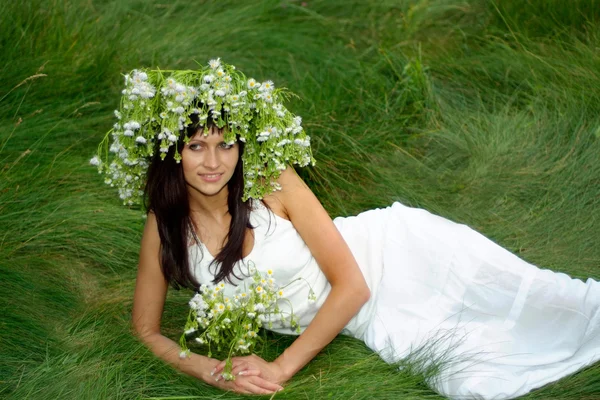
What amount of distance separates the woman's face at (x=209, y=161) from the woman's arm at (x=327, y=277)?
25cm

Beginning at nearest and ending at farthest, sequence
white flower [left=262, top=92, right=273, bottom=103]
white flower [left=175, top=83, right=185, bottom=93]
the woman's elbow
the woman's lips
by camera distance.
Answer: white flower [left=175, top=83, right=185, bottom=93] < white flower [left=262, top=92, right=273, bottom=103] < the woman's lips < the woman's elbow

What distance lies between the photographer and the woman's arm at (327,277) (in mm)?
Answer: 3408

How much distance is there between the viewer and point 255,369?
3.39 meters

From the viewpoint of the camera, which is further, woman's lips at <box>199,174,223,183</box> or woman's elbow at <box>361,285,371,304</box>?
woman's elbow at <box>361,285,371,304</box>

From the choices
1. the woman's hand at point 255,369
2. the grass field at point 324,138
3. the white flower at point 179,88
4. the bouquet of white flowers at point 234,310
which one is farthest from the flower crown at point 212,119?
the grass field at point 324,138

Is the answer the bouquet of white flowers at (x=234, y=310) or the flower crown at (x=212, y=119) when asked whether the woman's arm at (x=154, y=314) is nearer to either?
the bouquet of white flowers at (x=234, y=310)

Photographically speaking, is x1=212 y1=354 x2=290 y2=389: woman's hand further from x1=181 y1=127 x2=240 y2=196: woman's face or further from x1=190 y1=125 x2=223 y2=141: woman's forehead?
x1=190 y1=125 x2=223 y2=141: woman's forehead

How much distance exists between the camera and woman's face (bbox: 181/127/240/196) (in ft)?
10.7

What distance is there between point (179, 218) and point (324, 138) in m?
1.60

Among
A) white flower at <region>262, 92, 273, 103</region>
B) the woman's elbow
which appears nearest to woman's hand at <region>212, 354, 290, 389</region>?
the woman's elbow

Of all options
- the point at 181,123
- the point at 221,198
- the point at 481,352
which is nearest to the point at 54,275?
the point at 221,198

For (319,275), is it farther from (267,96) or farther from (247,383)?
(267,96)

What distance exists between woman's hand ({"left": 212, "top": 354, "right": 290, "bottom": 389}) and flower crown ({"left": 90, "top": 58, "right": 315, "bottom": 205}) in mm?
669

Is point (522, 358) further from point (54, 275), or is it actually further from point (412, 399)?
point (54, 275)
